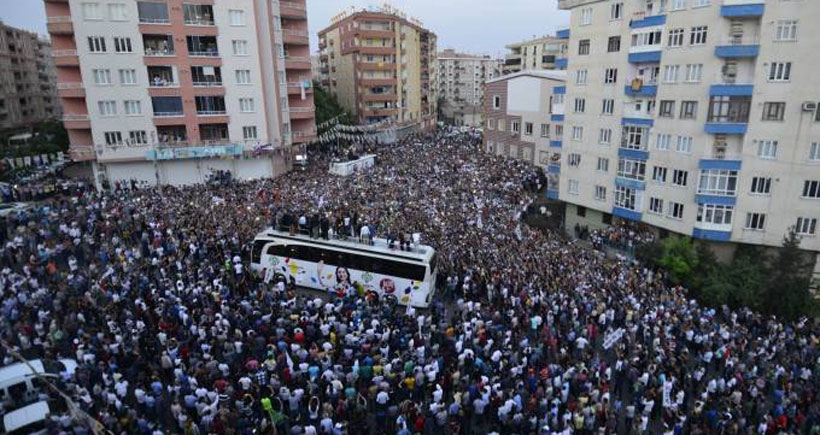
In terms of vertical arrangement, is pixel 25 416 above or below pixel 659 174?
below

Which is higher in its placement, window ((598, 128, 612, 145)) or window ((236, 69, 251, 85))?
window ((236, 69, 251, 85))

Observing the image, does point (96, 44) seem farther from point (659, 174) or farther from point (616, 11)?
point (659, 174)

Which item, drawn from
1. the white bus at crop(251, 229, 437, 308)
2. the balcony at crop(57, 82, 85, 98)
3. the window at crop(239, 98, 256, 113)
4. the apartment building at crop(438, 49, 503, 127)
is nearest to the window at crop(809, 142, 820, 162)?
the white bus at crop(251, 229, 437, 308)

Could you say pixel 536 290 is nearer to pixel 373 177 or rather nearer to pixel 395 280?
pixel 395 280

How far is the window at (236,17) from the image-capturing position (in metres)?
43.0

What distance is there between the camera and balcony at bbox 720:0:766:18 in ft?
85.8

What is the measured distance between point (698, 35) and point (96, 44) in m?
42.9

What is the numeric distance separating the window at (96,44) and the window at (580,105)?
37.1 m

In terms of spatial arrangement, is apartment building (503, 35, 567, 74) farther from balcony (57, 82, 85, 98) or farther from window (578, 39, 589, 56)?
balcony (57, 82, 85, 98)

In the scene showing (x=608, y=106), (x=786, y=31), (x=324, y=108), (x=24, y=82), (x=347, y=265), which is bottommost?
(x=347, y=265)

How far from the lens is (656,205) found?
32344mm

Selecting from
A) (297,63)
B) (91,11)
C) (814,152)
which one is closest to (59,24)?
(91,11)

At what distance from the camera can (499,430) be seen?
14.3 meters

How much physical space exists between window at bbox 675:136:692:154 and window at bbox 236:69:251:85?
34783mm
